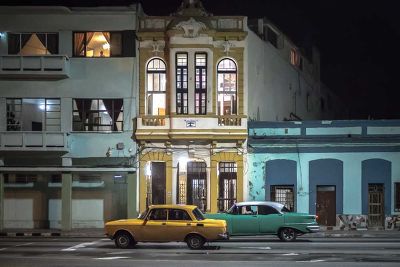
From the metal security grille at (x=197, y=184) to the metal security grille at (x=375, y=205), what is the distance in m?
8.06

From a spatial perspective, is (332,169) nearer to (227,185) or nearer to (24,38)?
(227,185)

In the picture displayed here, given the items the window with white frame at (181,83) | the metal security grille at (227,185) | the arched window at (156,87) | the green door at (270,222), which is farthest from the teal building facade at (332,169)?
the green door at (270,222)

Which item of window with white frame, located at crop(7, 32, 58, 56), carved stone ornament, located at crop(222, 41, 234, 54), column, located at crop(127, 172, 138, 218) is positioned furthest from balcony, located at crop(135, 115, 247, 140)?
window with white frame, located at crop(7, 32, 58, 56)

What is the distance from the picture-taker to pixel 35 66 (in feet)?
115

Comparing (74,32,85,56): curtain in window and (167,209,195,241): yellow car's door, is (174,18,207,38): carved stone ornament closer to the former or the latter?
(74,32,85,56): curtain in window

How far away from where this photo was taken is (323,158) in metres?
34.6

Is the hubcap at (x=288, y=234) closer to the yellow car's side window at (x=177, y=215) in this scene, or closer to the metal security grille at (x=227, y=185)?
the yellow car's side window at (x=177, y=215)

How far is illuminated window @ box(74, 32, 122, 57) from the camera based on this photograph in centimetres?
3544

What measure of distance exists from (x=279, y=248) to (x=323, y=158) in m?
11.9

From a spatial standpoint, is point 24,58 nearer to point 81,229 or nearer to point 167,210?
point 81,229

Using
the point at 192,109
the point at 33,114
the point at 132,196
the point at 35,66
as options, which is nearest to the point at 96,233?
the point at 132,196

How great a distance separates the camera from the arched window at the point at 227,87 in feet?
114

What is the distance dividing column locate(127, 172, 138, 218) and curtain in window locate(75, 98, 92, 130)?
375 cm

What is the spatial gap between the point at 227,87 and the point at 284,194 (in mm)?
6031
